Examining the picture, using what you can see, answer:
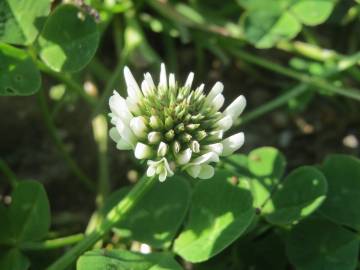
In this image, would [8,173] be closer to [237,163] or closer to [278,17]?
[237,163]

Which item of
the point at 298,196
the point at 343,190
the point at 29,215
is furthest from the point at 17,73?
the point at 343,190

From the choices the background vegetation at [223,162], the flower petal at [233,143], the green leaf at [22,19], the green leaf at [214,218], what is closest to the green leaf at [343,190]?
the background vegetation at [223,162]

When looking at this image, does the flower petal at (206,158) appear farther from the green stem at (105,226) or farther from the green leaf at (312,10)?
the green leaf at (312,10)

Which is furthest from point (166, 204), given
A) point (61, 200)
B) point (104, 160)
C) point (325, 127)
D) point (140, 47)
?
point (325, 127)

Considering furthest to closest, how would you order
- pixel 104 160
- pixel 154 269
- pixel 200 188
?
pixel 104 160 → pixel 200 188 → pixel 154 269

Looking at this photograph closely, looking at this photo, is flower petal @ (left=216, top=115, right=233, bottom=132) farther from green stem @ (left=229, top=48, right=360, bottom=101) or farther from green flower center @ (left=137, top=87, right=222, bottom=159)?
green stem @ (left=229, top=48, right=360, bottom=101)

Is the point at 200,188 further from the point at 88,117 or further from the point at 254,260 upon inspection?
the point at 88,117
